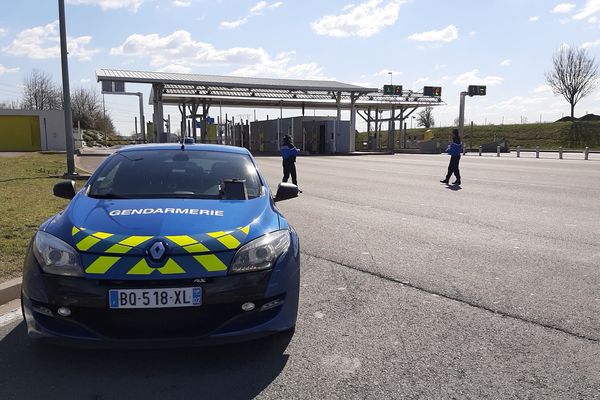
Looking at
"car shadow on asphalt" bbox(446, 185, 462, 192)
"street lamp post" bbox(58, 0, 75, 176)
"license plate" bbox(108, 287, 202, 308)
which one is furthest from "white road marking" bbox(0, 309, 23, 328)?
"street lamp post" bbox(58, 0, 75, 176)

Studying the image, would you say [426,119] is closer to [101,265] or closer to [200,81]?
[200,81]

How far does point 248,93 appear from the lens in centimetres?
4738

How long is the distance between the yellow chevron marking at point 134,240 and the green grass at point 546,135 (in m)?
57.7

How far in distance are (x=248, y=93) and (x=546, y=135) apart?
40.3 meters

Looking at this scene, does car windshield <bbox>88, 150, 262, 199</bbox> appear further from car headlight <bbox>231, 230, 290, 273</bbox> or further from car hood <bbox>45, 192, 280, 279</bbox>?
car headlight <bbox>231, 230, 290, 273</bbox>

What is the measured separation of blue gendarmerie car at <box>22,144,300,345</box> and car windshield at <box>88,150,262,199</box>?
56 cm

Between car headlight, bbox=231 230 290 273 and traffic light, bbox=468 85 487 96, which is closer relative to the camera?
car headlight, bbox=231 230 290 273

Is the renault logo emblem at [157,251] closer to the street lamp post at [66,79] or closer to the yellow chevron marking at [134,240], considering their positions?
the yellow chevron marking at [134,240]

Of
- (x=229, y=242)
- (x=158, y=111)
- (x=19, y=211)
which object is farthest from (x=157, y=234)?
(x=158, y=111)

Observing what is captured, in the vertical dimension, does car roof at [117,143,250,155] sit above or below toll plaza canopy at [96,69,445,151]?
below

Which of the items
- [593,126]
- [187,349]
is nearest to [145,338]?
[187,349]

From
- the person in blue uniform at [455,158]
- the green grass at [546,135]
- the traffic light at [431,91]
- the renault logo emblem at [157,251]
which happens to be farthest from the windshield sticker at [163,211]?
the green grass at [546,135]

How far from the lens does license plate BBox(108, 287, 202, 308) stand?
3.06m

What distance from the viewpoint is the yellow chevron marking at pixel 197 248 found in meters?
3.21
